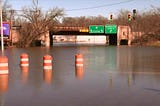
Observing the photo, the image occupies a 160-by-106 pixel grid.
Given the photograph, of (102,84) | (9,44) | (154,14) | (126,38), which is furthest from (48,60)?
(154,14)

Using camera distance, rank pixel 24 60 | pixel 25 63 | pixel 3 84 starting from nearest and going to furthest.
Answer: pixel 3 84, pixel 24 60, pixel 25 63

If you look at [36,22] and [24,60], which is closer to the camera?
[24,60]

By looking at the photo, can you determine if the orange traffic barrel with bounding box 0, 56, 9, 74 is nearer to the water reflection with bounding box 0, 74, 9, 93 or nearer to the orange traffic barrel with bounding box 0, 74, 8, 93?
the orange traffic barrel with bounding box 0, 74, 8, 93

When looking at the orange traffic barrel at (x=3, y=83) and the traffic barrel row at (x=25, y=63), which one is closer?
the orange traffic barrel at (x=3, y=83)

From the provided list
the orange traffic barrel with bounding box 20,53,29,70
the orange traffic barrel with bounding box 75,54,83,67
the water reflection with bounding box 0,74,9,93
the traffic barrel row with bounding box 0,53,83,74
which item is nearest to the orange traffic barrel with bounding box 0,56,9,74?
the traffic barrel row with bounding box 0,53,83,74

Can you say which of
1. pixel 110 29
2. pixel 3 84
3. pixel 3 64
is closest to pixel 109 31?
pixel 110 29

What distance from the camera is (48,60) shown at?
68.4 feet

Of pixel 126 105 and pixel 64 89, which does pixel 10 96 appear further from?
pixel 126 105

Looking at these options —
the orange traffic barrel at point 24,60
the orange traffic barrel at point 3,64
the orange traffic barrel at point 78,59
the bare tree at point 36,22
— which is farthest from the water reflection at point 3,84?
the bare tree at point 36,22

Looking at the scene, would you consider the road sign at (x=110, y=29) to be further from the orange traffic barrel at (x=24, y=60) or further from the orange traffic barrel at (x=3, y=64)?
the orange traffic barrel at (x=3, y=64)

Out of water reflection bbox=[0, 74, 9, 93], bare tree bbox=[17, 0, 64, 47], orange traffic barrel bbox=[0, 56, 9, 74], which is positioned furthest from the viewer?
bare tree bbox=[17, 0, 64, 47]

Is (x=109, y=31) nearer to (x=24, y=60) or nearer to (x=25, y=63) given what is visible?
(x=25, y=63)

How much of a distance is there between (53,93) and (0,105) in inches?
97.6

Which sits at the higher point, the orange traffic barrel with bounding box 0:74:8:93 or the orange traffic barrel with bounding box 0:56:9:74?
the orange traffic barrel with bounding box 0:56:9:74
